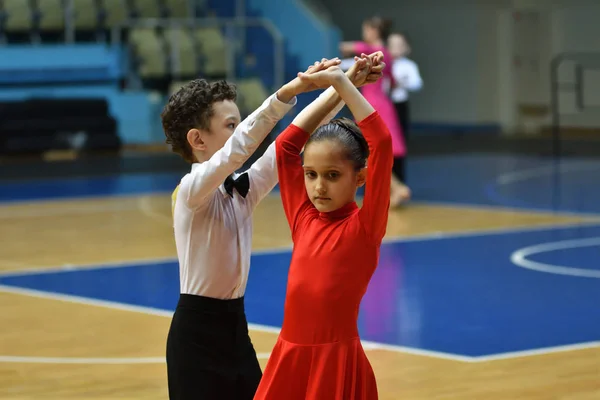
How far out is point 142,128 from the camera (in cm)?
1798

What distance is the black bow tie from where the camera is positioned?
3.36 metres

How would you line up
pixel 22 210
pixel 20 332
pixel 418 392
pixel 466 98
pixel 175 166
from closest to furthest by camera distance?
pixel 418 392, pixel 20 332, pixel 22 210, pixel 175 166, pixel 466 98

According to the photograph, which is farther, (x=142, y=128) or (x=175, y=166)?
(x=142, y=128)

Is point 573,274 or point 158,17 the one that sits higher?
point 158,17

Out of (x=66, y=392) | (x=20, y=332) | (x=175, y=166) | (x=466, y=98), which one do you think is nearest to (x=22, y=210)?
(x=175, y=166)

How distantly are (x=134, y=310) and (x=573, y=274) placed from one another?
3.04m

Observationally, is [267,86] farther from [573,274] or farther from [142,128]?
[573,274]

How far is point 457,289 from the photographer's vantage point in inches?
290

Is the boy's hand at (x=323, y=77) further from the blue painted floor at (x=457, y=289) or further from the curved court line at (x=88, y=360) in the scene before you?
the blue painted floor at (x=457, y=289)

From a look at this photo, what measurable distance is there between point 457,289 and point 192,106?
4396 millimetres

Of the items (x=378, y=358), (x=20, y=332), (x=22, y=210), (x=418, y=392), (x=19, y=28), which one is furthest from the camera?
(x=19, y=28)

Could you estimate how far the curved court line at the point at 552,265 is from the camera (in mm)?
7922

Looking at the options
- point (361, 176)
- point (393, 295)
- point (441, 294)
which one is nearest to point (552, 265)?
point (441, 294)

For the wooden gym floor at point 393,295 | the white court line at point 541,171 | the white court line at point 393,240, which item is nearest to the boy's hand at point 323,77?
the wooden gym floor at point 393,295
